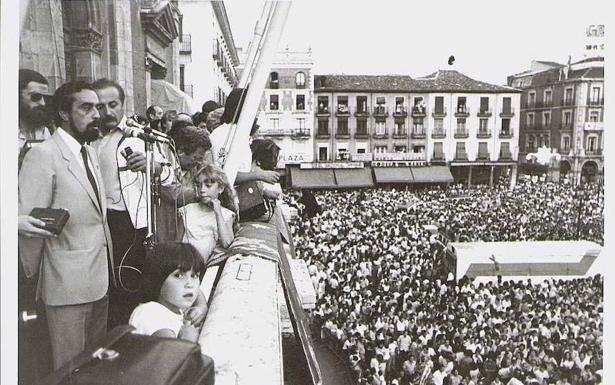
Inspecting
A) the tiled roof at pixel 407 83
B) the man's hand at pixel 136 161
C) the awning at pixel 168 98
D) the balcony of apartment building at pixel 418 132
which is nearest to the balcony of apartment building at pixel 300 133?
the tiled roof at pixel 407 83

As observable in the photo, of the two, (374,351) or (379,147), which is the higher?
(379,147)

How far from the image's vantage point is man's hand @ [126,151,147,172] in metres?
1.82

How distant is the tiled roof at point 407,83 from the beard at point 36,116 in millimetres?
3654

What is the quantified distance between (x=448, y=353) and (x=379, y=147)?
6.38 feet

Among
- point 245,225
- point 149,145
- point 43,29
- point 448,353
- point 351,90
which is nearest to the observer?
point 43,29

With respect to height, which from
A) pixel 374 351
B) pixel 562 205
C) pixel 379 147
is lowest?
pixel 374 351

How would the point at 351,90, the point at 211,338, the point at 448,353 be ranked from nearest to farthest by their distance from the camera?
the point at 211,338 < the point at 448,353 < the point at 351,90

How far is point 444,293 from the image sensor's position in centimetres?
674

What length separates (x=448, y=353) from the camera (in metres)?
5.23

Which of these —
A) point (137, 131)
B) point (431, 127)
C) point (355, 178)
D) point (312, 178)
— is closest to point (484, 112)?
point (431, 127)

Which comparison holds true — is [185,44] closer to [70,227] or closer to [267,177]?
[267,177]

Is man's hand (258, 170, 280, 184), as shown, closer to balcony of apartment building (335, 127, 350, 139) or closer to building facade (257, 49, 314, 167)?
building facade (257, 49, 314, 167)

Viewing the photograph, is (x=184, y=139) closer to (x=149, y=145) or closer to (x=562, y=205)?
(x=149, y=145)

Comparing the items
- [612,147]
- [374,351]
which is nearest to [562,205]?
[374,351]
